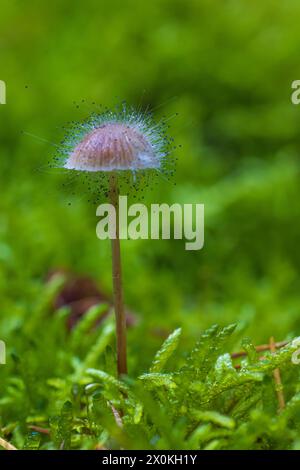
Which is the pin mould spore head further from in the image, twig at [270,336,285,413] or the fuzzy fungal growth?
twig at [270,336,285,413]

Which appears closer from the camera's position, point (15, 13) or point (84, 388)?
point (84, 388)

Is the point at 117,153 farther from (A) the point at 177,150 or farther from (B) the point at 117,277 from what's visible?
(A) the point at 177,150

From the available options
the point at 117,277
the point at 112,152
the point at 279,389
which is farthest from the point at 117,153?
the point at 279,389

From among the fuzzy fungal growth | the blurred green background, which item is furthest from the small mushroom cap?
the blurred green background

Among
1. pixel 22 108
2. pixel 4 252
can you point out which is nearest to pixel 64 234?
pixel 4 252
